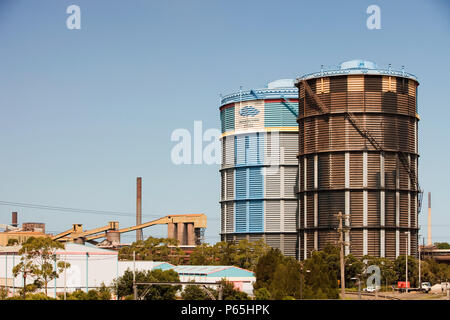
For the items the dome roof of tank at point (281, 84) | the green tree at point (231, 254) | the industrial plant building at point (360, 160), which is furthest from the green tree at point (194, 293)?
the dome roof of tank at point (281, 84)

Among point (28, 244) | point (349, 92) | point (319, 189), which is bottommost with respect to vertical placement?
point (28, 244)

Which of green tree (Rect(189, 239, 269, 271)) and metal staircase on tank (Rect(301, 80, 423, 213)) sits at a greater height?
metal staircase on tank (Rect(301, 80, 423, 213))

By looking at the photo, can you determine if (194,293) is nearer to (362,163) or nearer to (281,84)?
(362,163)

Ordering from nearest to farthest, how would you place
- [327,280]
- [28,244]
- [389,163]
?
[327,280], [28,244], [389,163]

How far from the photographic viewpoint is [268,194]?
13462 centimetres

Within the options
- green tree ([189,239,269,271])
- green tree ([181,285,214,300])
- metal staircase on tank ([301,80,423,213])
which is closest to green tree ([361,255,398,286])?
metal staircase on tank ([301,80,423,213])

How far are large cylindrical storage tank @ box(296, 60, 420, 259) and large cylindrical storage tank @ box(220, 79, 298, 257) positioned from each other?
21.6 metres

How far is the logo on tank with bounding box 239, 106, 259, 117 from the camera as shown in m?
140

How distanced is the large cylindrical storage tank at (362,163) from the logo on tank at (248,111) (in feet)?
90.7

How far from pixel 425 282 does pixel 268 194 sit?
4337cm

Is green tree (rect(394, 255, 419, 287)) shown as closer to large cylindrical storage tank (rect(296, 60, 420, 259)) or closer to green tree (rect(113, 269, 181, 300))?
large cylindrical storage tank (rect(296, 60, 420, 259))

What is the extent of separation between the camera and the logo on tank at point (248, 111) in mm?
139500

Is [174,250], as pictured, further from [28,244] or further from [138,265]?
[28,244]
